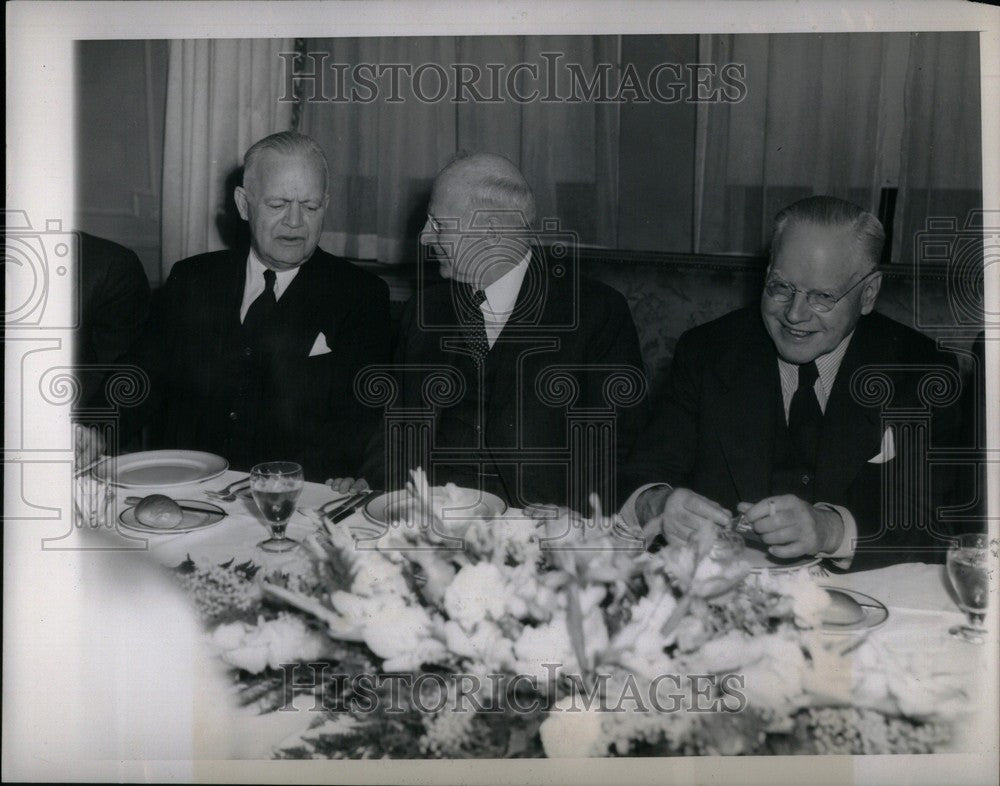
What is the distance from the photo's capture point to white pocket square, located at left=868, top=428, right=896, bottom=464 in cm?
163

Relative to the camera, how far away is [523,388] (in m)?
1.66

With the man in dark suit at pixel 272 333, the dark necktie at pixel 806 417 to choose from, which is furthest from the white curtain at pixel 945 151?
the man in dark suit at pixel 272 333

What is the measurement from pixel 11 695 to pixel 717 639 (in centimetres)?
125

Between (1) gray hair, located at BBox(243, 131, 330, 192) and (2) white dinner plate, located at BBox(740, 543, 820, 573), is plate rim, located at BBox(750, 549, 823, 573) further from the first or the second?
(1) gray hair, located at BBox(243, 131, 330, 192)

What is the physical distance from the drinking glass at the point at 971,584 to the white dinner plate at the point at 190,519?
3.77ft

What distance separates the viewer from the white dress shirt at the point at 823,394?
1567 mm

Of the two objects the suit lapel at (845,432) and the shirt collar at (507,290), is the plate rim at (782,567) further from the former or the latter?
the shirt collar at (507,290)

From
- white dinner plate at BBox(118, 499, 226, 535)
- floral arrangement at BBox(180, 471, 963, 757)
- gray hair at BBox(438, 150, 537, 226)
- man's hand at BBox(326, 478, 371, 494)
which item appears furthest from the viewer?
gray hair at BBox(438, 150, 537, 226)

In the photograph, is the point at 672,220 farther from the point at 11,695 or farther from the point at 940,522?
the point at 11,695

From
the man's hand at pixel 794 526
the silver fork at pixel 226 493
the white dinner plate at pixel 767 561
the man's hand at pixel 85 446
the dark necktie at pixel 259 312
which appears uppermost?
the dark necktie at pixel 259 312

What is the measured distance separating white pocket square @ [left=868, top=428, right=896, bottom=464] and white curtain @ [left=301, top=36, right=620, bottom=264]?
0.67 metres

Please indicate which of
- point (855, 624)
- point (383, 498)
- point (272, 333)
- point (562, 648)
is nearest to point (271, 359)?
point (272, 333)

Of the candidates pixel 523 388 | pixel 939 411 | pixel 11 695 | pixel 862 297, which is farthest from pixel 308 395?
pixel 939 411

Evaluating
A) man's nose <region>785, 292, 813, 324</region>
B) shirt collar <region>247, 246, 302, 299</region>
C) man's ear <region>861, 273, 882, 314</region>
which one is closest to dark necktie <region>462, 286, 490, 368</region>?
shirt collar <region>247, 246, 302, 299</region>
